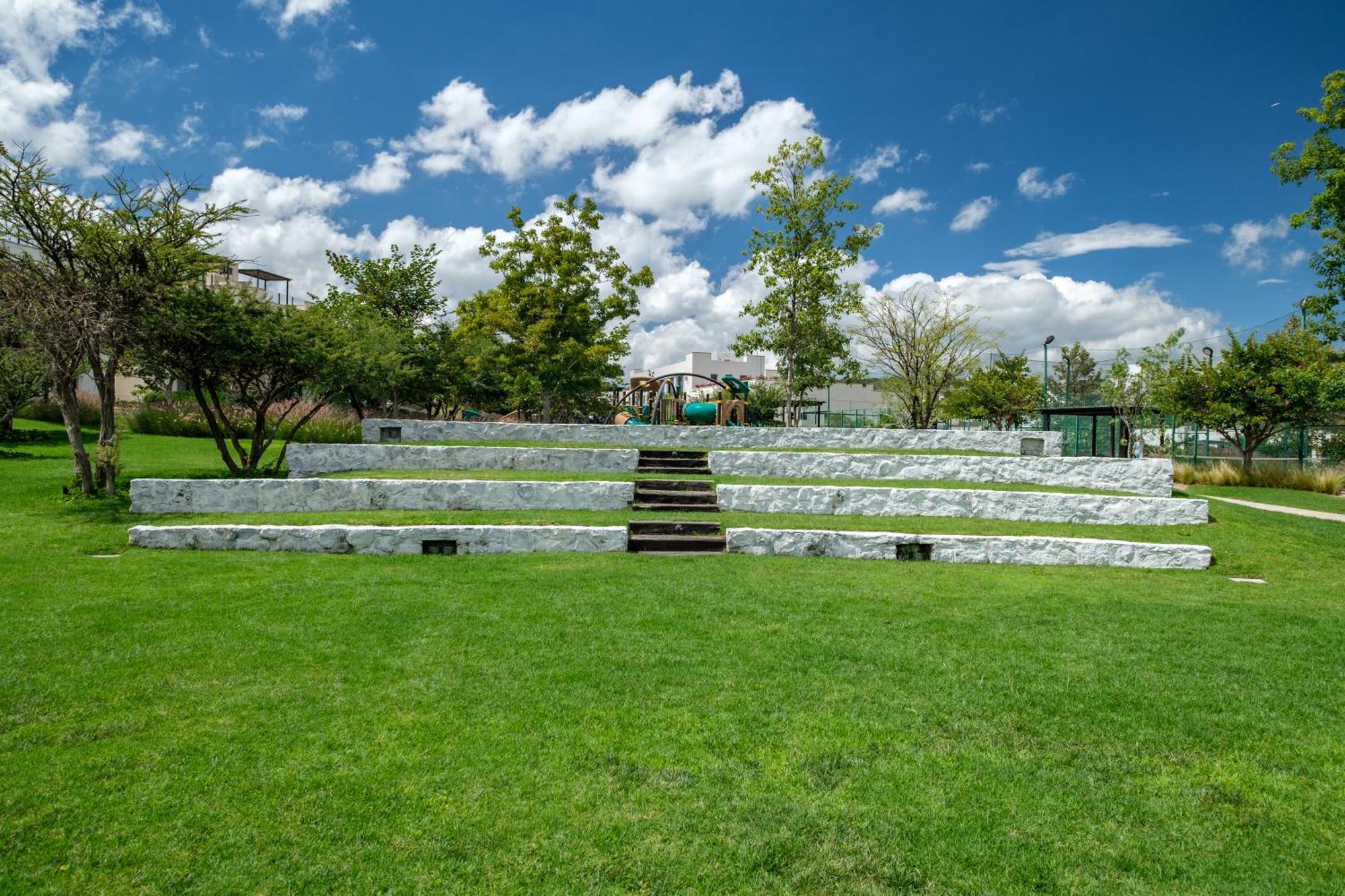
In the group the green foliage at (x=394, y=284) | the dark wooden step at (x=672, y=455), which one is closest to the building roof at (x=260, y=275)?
the green foliage at (x=394, y=284)

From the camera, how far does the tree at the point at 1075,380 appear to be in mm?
31859

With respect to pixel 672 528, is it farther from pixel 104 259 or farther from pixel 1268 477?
pixel 1268 477

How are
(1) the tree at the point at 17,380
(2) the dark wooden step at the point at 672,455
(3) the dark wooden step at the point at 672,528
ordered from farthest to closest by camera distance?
(1) the tree at the point at 17,380 → (2) the dark wooden step at the point at 672,455 → (3) the dark wooden step at the point at 672,528

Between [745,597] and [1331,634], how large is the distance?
17.7 ft

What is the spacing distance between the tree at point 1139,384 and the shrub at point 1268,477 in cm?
337

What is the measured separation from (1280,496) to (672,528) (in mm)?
17348

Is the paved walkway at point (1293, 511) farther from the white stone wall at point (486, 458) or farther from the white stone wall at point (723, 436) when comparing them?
the white stone wall at point (486, 458)

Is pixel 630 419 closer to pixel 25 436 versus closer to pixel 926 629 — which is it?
pixel 25 436

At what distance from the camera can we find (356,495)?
1087 centimetres

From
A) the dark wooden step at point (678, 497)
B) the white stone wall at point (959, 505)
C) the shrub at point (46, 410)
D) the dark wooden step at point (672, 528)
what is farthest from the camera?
the shrub at point (46, 410)

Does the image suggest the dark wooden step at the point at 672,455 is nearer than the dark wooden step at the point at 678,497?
No

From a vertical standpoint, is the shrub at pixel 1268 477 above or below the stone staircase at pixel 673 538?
above

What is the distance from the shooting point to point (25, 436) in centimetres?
1942

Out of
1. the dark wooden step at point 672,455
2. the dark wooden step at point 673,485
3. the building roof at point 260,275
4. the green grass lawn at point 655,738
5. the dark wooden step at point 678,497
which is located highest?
the building roof at point 260,275
